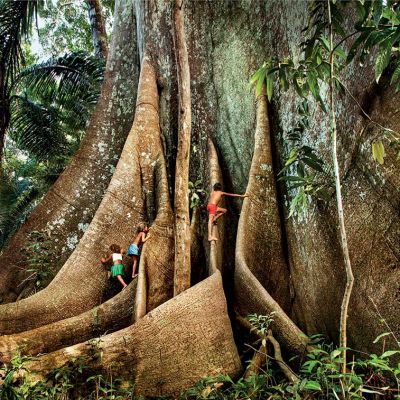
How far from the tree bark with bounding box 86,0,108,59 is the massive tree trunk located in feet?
9.51

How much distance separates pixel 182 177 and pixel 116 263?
118cm

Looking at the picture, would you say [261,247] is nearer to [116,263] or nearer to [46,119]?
[116,263]

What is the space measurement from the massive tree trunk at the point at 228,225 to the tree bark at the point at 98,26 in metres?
2.90

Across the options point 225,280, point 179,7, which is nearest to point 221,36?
point 179,7

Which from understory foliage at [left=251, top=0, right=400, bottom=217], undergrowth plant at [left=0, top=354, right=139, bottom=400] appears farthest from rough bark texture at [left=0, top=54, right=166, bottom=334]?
understory foliage at [left=251, top=0, right=400, bottom=217]

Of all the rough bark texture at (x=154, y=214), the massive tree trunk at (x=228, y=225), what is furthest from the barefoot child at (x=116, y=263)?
the rough bark texture at (x=154, y=214)

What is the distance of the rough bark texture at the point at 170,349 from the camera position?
9.23 feet

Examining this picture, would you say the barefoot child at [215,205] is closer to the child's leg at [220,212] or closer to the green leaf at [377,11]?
the child's leg at [220,212]

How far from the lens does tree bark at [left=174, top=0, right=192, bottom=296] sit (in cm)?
339

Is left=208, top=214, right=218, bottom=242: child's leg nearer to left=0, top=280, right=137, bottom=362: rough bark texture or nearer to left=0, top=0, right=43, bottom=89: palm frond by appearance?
left=0, top=280, right=137, bottom=362: rough bark texture

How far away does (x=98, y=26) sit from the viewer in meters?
8.51

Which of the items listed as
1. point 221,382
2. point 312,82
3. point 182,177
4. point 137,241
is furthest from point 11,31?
point 221,382

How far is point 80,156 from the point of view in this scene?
5.07 metres

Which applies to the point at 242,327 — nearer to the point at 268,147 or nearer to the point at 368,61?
the point at 268,147
